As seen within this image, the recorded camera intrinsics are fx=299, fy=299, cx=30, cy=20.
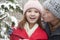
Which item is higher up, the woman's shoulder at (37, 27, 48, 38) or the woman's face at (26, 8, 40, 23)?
the woman's face at (26, 8, 40, 23)

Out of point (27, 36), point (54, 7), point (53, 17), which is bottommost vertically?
point (27, 36)

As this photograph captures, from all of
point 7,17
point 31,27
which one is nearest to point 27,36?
point 31,27

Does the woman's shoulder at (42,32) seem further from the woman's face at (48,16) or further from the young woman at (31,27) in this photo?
the woman's face at (48,16)

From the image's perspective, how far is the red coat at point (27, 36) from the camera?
9.75 feet

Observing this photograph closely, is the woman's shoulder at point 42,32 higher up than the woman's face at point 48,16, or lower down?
lower down

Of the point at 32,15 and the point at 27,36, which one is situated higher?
the point at 32,15

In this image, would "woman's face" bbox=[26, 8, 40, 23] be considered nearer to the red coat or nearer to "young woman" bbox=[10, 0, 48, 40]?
"young woman" bbox=[10, 0, 48, 40]

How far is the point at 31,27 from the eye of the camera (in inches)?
120

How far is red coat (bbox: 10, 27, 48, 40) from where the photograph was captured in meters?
2.97

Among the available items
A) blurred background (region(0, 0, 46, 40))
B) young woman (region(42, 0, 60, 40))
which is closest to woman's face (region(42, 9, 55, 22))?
young woman (region(42, 0, 60, 40))

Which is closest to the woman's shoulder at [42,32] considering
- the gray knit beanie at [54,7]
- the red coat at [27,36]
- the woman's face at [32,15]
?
the red coat at [27,36]

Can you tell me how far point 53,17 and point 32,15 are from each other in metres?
0.21

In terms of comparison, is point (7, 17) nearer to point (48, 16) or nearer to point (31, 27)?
point (31, 27)

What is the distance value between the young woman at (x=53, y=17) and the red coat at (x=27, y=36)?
69mm
